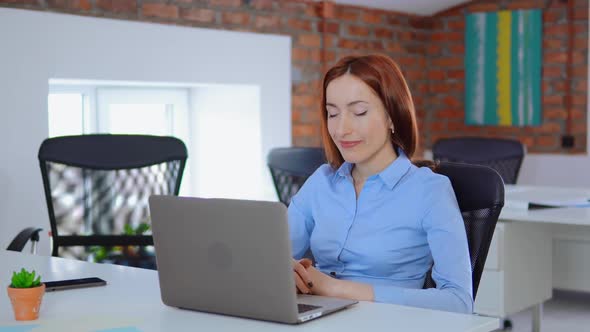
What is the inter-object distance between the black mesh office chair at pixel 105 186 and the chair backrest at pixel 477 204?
133 cm

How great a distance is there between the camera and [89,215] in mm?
3203

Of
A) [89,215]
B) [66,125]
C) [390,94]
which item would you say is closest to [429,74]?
[66,125]

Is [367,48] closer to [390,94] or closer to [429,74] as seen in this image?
[429,74]

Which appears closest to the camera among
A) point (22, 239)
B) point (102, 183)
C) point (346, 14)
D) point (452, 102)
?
point (22, 239)

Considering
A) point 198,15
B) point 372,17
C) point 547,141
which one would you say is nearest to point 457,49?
point 372,17

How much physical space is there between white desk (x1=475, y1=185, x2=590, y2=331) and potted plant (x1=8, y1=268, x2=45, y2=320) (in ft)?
6.73

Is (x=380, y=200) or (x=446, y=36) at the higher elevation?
(x=446, y=36)

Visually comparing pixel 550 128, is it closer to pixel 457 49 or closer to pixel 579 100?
pixel 579 100

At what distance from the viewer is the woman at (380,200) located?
78.5 inches

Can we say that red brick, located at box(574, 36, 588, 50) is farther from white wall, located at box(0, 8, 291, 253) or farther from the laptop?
the laptop

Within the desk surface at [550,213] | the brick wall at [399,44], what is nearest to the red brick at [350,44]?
the brick wall at [399,44]

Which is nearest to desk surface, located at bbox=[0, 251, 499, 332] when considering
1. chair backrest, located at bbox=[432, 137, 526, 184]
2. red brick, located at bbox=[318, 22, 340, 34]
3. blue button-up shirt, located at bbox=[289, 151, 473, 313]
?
blue button-up shirt, located at bbox=[289, 151, 473, 313]

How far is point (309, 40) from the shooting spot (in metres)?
5.87

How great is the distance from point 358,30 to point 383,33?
0.27 m
